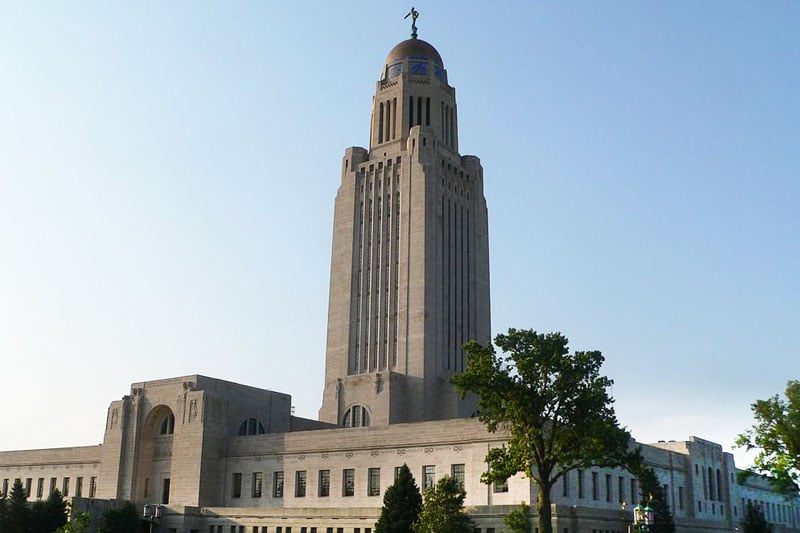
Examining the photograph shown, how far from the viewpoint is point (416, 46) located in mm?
93812

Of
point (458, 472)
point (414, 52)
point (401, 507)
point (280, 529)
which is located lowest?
point (280, 529)

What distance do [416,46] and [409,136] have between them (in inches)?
503

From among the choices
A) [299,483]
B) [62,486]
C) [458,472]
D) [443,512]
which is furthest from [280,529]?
[62,486]

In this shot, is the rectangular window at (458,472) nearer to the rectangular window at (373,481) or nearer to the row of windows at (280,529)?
the rectangular window at (373,481)

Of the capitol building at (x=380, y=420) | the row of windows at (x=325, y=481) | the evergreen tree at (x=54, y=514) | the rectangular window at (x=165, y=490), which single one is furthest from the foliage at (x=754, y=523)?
the evergreen tree at (x=54, y=514)

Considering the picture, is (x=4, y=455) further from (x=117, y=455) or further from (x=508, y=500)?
(x=508, y=500)

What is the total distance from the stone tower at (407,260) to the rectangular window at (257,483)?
11209 millimetres

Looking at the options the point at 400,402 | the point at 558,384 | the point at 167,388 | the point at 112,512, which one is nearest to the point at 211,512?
the point at 112,512

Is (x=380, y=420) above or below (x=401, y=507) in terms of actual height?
above

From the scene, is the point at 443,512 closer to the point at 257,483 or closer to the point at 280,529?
the point at 280,529

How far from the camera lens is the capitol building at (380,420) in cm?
6066

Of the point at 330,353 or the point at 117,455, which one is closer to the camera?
the point at 117,455

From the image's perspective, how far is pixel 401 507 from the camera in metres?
50.8

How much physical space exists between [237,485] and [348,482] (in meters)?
11.0
